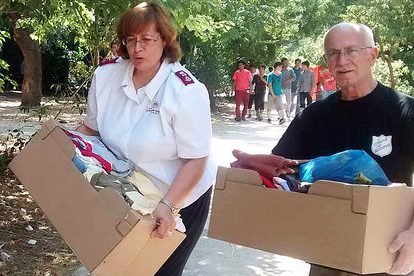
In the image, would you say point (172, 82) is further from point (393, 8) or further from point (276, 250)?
point (393, 8)

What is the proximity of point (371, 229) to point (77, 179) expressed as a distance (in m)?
1.13

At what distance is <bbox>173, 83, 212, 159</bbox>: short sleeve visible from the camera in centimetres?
275

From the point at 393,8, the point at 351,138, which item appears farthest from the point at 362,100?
the point at 393,8

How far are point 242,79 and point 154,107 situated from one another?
51.3ft

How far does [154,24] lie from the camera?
2.79 metres

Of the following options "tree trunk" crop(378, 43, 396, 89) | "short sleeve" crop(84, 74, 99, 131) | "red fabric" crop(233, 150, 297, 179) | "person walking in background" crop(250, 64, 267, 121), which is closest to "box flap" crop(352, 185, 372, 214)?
"red fabric" crop(233, 150, 297, 179)

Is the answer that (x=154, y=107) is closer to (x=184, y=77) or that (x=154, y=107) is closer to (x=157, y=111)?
(x=157, y=111)

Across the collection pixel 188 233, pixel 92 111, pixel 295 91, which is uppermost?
pixel 92 111

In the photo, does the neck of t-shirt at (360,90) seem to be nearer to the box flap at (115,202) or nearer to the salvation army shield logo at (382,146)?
the salvation army shield logo at (382,146)

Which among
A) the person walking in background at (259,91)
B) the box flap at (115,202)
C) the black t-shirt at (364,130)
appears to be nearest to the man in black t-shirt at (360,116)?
the black t-shirt at (364,130)

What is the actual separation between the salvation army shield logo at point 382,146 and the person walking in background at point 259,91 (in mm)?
15634

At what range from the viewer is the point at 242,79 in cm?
1833

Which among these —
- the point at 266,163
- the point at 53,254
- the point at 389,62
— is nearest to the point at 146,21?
the point at 266,163

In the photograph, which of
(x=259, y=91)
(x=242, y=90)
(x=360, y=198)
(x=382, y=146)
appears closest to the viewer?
(x=360, y=198)
